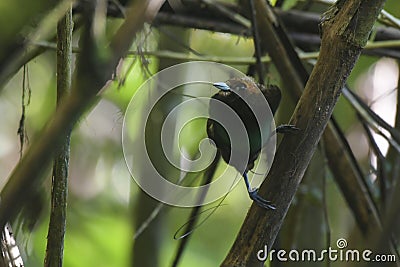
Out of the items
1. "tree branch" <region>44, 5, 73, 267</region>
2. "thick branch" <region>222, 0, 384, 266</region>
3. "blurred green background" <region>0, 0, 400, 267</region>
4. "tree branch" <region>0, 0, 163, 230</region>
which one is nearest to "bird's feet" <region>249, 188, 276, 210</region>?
"thick branch" <region>222, 0, 384, 266</region>

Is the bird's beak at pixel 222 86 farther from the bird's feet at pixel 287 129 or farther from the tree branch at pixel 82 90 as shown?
the tree branch at pixel 82 90

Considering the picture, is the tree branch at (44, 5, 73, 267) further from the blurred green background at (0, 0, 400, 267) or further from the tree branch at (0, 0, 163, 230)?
the blurred green background at (0, 0, 400, 267)

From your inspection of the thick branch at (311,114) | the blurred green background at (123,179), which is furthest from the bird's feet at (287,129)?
the blurred green background at (123,179)

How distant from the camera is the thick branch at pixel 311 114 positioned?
0.47 metres

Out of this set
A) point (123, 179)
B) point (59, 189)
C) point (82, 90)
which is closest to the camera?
point (82, 90)

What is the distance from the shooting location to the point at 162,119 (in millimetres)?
907

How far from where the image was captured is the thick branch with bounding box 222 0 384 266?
1.55ft

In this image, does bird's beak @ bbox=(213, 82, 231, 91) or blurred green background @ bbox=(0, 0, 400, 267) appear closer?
bird's beak @ bbox=(213, 82, 231, 91)

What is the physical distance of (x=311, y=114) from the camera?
0.48 m

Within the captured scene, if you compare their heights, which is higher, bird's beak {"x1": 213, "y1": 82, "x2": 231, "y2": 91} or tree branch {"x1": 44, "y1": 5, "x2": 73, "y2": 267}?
bird's beak {"x1": 213, "y1": 82, "x2": 231, "y2": 91}

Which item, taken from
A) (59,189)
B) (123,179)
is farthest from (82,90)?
(123,179)

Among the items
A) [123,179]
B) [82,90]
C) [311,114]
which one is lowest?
[82,90]

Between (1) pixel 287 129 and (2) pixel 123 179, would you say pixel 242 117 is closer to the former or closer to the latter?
(1) pixel 287 129

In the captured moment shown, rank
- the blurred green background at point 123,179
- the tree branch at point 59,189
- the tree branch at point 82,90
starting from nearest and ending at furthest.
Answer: the tree branch at point 82,90
the tree branch at point 59,189
the blurred green background at point 123,179
